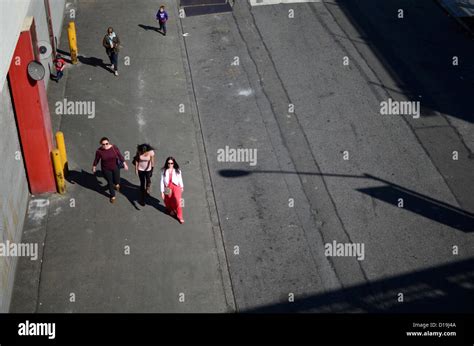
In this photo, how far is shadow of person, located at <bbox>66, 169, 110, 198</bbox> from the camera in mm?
16594

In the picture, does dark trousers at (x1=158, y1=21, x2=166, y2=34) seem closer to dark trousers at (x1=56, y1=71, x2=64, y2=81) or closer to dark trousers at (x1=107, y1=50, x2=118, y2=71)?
dark trousers at (x1=107, y1=50, x2=118, y2=71)

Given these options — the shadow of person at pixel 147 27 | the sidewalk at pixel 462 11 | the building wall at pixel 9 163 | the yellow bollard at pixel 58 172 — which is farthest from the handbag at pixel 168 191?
the sidewalk at pixel 462 11

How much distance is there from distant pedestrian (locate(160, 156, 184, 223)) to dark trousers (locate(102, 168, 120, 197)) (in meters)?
1.11

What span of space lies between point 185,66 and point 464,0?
9.91 m

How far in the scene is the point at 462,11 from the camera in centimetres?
2408

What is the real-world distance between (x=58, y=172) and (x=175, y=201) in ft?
8.77

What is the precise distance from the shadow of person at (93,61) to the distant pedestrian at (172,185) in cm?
675

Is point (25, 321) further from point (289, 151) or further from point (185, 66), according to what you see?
point (185, 66)

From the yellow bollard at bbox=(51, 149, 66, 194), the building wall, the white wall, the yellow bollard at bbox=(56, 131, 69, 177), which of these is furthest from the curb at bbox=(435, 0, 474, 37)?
the white wall

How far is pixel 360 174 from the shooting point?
17109 millimetres

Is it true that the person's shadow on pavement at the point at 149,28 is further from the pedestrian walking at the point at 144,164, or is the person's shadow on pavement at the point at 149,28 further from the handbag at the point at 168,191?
the handbag at the point at 168,191

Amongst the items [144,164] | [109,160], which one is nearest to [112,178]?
[109,160]

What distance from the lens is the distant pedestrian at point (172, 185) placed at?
15.0 m

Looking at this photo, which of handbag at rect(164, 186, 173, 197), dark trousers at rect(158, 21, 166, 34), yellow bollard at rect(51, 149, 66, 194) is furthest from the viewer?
dark trousers at rect(158, 21, 166, 34)
